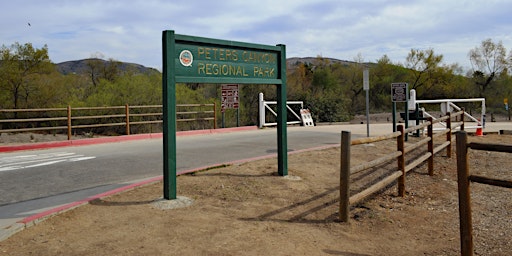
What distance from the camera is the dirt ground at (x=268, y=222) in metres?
4.52

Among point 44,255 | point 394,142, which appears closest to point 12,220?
point 44,255

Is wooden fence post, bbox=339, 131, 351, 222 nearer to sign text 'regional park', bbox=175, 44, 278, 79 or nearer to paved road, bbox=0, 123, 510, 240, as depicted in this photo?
sign text 'regional park', bbox=175, 44, 278, 79

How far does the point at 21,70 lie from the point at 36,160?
1318 centimetres

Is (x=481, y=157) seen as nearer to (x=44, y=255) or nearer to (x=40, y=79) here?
(x=44, y=255)

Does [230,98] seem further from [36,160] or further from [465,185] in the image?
[465,185]

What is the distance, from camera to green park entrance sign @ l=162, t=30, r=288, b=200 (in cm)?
601

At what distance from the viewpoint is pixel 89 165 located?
371 inches

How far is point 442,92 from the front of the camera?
144 feet

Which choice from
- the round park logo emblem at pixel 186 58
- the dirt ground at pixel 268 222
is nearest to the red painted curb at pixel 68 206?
the dirt ground at pixel 268 222

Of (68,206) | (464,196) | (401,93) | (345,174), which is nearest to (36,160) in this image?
(68,206)

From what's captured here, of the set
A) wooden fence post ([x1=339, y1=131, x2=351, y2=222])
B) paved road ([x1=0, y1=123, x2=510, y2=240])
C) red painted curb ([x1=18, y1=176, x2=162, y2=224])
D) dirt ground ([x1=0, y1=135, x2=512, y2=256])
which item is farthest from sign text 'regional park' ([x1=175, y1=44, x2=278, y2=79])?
paved road ([x1=0, y1=123, x2=510, y2=240])

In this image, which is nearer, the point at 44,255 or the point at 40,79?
the point at 44,255

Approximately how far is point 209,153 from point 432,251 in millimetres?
7368

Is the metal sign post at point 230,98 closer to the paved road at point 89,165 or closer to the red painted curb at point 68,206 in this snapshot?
the paved road at point 89,165
